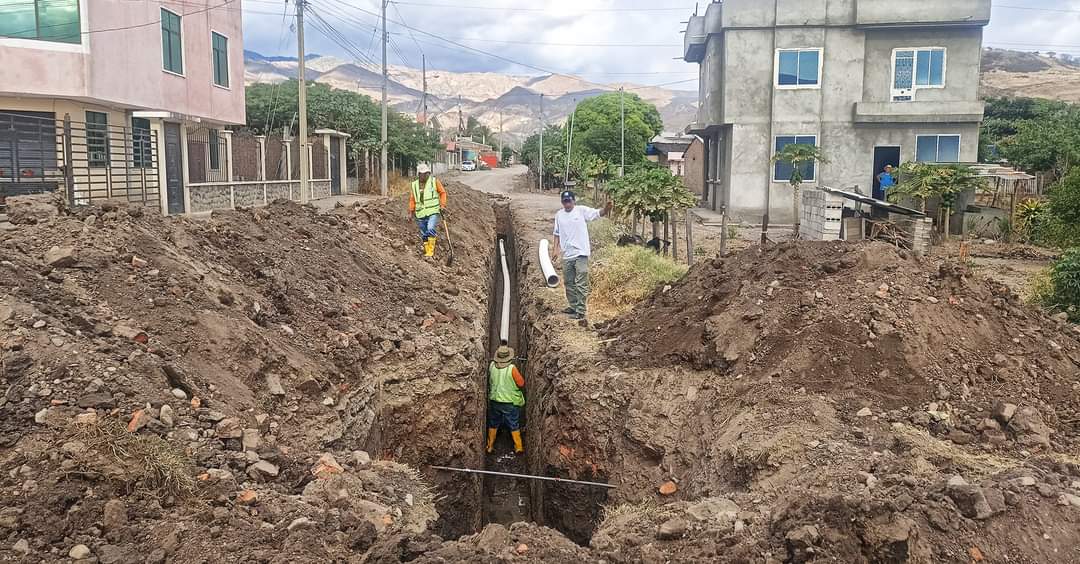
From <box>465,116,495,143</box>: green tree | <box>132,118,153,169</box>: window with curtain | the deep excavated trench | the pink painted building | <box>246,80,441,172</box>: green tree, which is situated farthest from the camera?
<box>465,116,495,143</box>: green tree

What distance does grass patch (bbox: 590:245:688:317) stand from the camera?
1176 centimetres

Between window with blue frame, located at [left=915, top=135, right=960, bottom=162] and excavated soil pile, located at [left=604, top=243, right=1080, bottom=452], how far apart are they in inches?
720

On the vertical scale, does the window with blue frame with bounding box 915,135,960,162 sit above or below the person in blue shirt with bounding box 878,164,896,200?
above

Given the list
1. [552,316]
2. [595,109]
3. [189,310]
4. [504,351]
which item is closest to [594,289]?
[552,316]

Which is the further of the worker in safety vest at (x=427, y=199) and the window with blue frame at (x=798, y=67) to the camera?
the window with blue frame at (x=798, y=67)

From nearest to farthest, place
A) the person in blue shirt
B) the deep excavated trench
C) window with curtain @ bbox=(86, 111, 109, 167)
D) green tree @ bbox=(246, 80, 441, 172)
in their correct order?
the deep excavated trench < window with curtain @ bbox=(86, 111, 109, 167) < the person in blue shirt < green tree @ bbox=(246, 80, 441, 172)

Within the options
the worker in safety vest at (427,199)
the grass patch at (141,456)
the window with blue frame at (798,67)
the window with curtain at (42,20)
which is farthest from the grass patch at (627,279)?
the window with blue frame at (798,67)

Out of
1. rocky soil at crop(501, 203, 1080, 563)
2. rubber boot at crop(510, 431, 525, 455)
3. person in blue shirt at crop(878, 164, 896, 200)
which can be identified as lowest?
rubber boot at crop(510, 431, 525, 455)

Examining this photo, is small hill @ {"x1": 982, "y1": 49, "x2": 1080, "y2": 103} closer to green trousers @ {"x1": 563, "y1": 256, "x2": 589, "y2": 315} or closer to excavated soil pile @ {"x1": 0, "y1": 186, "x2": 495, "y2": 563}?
green trousers @ {"x1": 563, "y1": 256, "x2": 589, "y2": 315}

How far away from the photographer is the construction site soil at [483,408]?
4.10 meters

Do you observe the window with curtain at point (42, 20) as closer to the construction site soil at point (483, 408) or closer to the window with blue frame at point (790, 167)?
the construction site soil at point (483, 408)

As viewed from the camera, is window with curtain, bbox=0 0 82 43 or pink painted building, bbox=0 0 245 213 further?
window with curtain, bbox=0 0 82 43

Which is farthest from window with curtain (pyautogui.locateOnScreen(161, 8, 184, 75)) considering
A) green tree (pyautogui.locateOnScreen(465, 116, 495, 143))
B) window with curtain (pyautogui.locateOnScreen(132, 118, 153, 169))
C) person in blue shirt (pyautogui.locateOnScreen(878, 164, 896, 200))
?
green tree (pyautogui.locateOnScreen(465, 116, 495, 143))

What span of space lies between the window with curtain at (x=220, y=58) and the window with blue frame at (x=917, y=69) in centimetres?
2036
